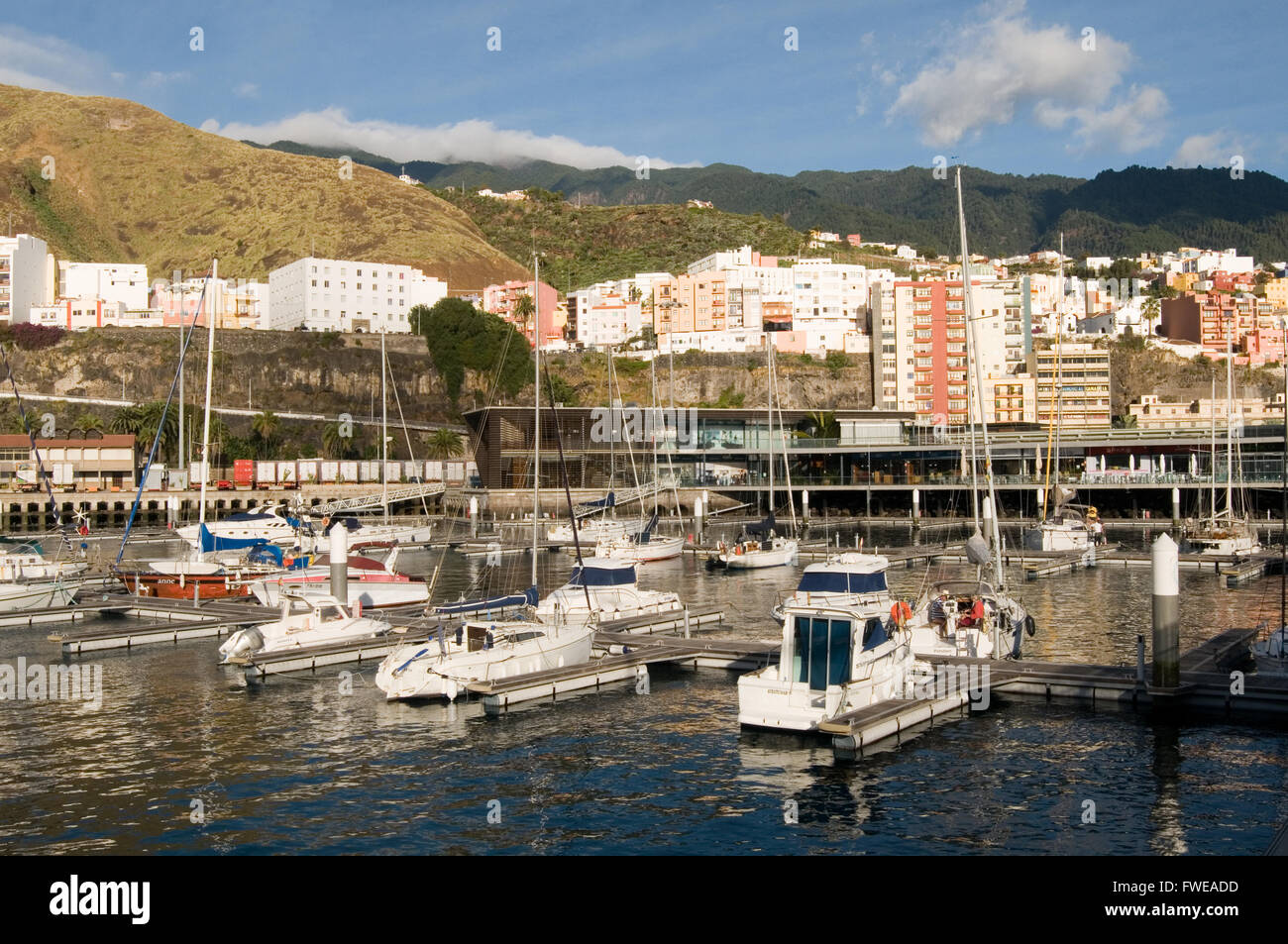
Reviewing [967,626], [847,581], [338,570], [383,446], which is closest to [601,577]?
[338,570]

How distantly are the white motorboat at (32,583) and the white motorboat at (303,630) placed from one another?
42.7ft

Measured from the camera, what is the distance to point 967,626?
103ft

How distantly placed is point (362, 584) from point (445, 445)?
76941mm

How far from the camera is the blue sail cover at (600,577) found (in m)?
39.2

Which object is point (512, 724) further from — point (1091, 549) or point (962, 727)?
point (1091, 549)

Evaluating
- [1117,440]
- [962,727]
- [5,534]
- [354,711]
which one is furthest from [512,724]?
[1117,440]

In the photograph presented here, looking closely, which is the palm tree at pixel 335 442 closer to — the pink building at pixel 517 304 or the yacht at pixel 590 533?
the pink building at pixel 517 304

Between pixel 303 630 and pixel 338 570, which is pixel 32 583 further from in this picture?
pixel 303 630

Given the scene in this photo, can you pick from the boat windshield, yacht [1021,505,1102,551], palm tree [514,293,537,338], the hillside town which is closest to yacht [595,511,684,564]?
the boat windshield

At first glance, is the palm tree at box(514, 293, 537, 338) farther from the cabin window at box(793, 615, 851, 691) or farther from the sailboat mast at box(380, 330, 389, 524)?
the cabin window at box(793, 615, 851, 691)

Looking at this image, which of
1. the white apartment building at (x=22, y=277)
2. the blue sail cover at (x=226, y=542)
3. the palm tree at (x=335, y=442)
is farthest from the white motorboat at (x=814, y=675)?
the white apartment building at (x=22, y=277)

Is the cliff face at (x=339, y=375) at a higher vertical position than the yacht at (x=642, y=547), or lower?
higher

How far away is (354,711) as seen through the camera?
27.9 metres

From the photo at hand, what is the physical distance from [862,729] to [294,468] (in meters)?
90.6
